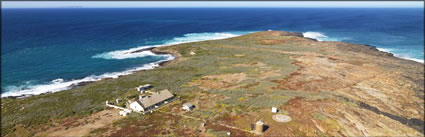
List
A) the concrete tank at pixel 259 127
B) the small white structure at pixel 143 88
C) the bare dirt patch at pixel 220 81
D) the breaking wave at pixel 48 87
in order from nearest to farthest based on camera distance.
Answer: the concrete tank at pixel 259 127 < the small white structure at pixel 143 88 < the bare dirt patch at pixel 220 81 < the breaking wave at pixel 48 87

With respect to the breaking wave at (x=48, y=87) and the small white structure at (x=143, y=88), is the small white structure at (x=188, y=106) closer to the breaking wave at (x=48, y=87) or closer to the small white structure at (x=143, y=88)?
the small white structure at (x=143, y=88)

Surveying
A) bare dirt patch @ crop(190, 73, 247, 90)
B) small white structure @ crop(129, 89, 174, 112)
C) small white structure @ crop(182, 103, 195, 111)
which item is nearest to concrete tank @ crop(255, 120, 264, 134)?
small white structure @ crop(182, 103, 195, 111)

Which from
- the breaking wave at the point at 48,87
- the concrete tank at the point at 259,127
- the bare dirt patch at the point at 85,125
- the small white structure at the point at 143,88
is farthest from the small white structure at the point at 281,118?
the breaking wave at the point at 48,87

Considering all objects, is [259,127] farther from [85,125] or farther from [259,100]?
[85,125]

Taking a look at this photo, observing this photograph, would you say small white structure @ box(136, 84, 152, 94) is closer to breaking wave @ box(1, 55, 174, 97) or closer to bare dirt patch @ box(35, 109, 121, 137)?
bare dirt patch @ box(35, 109, 121, 137)

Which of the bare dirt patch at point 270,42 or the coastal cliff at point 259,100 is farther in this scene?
the bare dirt patch at point 270,42

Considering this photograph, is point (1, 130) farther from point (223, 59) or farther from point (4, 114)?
point (223, 59)

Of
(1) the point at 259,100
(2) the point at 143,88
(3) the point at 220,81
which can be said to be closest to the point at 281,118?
(1) the point at 259,100

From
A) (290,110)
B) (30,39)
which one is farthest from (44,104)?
(30,39)
